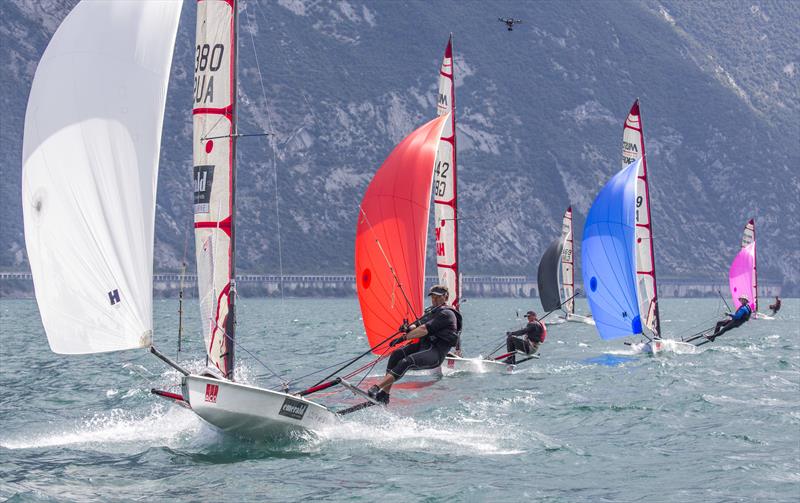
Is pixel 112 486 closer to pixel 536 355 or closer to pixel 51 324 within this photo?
pixel 51 324

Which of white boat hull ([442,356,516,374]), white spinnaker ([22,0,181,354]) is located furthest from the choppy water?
white spinnaker ([22,0,181,354])

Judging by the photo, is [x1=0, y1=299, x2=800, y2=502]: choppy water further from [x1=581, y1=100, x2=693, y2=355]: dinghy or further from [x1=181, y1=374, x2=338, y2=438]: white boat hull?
[x1=581, y1=100, x2=693, y2=355]: dinghy

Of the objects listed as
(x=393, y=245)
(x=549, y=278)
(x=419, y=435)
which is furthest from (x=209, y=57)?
(x=549, y=278)

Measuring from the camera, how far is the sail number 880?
1633 cm

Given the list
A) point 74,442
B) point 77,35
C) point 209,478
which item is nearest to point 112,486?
point 209,478

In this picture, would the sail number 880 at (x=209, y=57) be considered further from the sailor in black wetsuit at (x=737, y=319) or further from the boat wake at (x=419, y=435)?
the sailor in black wetsuit at (x=737, y=319)

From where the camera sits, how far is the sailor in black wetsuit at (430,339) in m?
15.8

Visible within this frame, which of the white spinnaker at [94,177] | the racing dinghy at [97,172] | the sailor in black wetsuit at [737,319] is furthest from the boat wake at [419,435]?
the sailor in black wetsuit at [737,319]

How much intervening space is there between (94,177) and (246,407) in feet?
11.1

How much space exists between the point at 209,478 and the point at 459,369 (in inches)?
484

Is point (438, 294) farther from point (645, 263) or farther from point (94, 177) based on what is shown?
point (645, 263)

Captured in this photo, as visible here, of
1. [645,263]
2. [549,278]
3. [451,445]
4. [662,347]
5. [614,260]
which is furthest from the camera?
[549,278]

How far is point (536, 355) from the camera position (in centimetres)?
2753

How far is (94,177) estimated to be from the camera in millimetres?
12875
